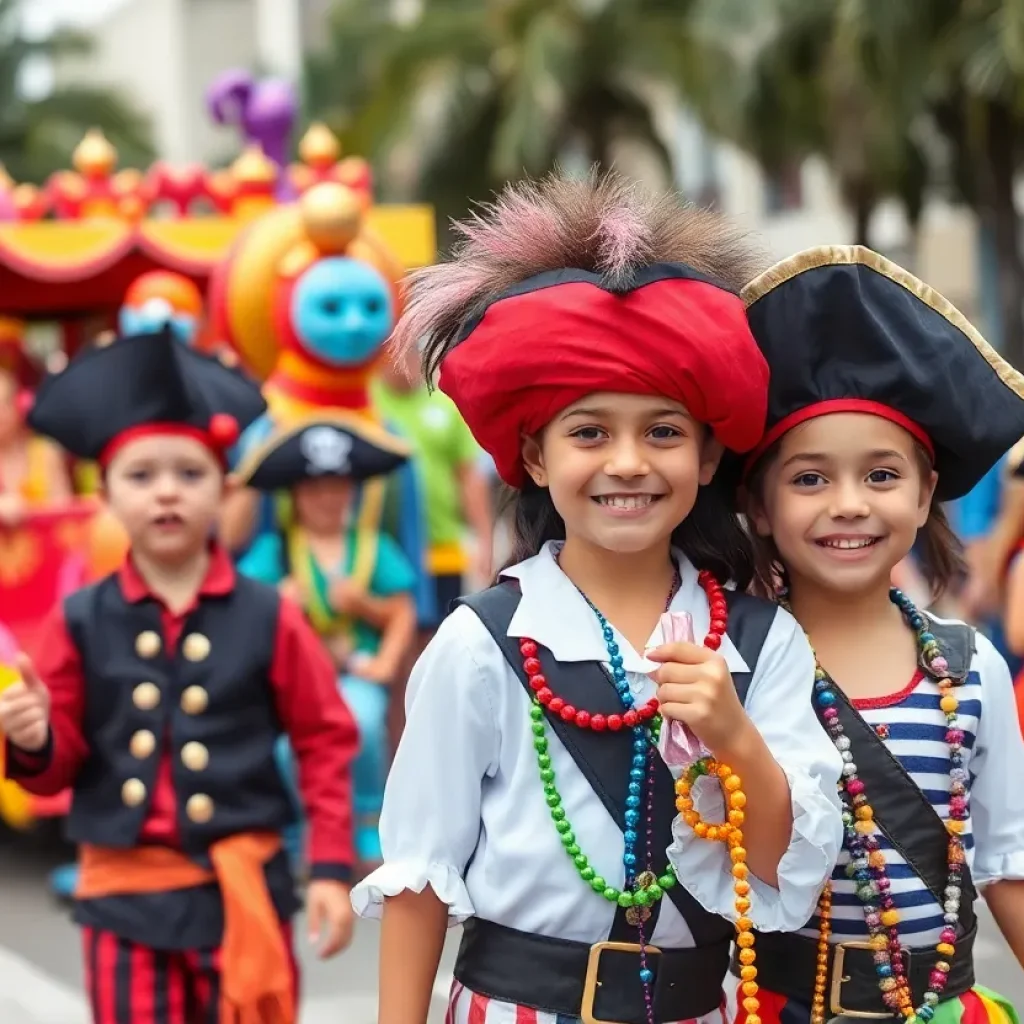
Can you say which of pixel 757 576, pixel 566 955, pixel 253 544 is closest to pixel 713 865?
pixel 566 955

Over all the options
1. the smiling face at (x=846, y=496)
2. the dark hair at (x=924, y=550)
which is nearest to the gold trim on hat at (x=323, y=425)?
the dark hair at (x=924, y=550)

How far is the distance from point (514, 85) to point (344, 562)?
1481 cm

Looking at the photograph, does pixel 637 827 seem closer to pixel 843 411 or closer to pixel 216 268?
pixel 843 411

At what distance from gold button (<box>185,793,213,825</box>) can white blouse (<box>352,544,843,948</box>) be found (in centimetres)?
103

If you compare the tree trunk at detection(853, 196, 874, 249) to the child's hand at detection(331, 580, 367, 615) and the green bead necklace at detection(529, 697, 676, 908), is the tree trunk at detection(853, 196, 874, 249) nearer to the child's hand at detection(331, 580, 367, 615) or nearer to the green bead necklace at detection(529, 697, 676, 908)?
the child's hand at detection(331, 580, 367, 615)

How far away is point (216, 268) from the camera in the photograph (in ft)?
24.9

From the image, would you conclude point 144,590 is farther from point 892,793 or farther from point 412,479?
point 412,479

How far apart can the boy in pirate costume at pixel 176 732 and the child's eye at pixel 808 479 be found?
132 centimetres

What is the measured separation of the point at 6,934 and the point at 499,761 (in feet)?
13.0

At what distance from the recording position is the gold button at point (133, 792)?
3.47 metres

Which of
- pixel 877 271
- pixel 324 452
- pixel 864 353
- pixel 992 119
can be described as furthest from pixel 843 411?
pixel 992 119

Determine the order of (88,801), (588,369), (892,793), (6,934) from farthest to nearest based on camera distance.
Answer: (6,934) → (88,801) → (892,793) → (588,369)

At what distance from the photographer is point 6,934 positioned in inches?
236

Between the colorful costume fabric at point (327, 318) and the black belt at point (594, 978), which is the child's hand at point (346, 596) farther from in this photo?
the black belt at point (594, 978)
